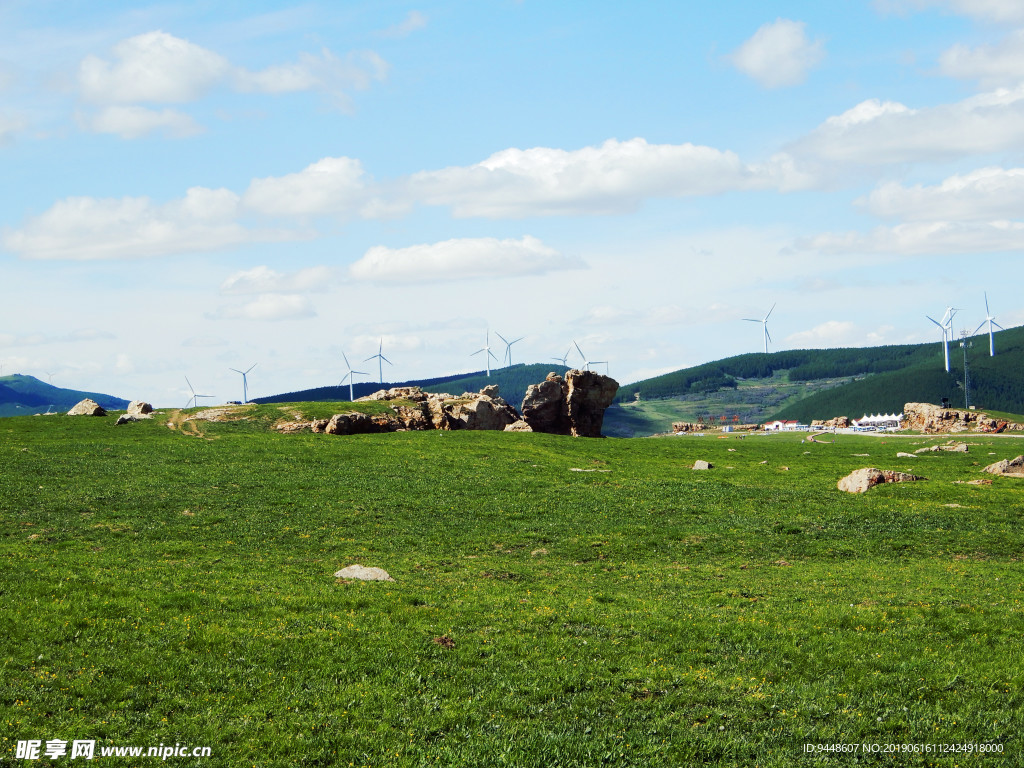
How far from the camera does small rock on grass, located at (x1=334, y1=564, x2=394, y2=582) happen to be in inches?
1366

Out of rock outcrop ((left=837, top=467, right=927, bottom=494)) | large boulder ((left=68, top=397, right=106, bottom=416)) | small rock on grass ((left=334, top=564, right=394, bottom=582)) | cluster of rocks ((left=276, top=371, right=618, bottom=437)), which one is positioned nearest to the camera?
small rock on grass ((left=334, top=564, right=394, bottom=582))

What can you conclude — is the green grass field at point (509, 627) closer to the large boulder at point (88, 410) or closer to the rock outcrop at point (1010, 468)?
the rock outcrop at point (1010, 468)

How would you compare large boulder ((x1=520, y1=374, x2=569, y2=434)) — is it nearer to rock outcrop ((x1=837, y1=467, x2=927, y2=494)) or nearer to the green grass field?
rock outcrop ((x1=837, y1=467, x2=927, y2=494))

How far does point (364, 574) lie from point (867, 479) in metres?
45.3

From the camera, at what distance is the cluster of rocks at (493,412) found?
4208 inches

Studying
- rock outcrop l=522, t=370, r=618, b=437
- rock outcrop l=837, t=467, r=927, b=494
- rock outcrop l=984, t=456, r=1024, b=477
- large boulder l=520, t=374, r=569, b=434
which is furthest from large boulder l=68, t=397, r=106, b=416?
rock outcrop l=984, t=456, r=1024, b=477

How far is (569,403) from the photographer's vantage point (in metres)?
→ 133

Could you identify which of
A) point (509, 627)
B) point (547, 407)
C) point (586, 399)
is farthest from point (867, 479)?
point (586, 399)

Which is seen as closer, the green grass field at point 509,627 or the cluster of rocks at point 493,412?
the green grass field at point 509,627

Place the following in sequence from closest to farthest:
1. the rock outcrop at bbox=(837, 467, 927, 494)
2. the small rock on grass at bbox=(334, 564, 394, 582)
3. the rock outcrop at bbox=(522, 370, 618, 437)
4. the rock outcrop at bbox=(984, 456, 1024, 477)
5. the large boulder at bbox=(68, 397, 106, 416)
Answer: the small rock on grass at bbox=(334, 564, 394, 582), the rock outcrop at bbox=(837, 467, 927, 494), the rock outcrop at bbox=(984, 456, 1024, 477), the large boulder at bbox=(68, 397, 106, 416), the rock outcrop at bbox=(522, 370, 618, 437)

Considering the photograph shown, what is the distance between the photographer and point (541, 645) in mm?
25562

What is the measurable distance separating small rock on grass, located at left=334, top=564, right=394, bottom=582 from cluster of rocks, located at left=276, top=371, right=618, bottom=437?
67.8 meters

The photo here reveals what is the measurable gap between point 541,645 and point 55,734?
13375 mm

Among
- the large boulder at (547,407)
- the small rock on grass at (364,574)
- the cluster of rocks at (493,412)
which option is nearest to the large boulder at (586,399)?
the cluster of rocks at (493,412)
